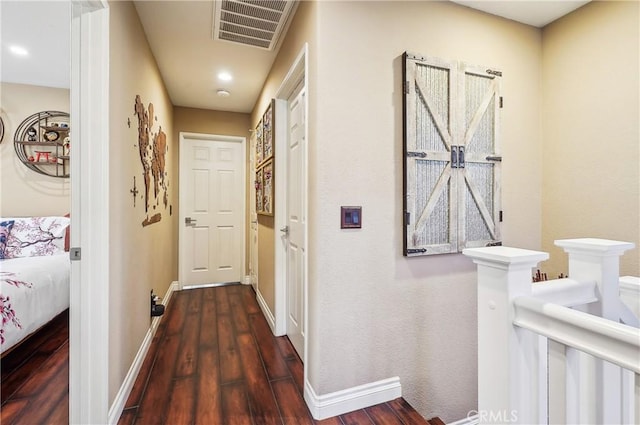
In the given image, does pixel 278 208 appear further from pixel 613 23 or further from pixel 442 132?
pixel 613 23

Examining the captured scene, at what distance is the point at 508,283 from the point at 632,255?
1.89m

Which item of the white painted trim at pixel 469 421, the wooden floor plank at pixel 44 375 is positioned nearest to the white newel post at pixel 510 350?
the white painted trim at pixel 469 421

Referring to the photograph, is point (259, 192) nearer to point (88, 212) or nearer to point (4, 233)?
point (88, 212)

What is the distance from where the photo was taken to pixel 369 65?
5.71 feet

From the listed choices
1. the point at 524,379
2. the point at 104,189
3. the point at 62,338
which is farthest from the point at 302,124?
the point at 62,338

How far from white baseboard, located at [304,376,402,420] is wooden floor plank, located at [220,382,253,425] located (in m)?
0.35

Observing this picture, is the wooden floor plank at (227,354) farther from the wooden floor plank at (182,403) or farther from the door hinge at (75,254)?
the door hinge at (75,254)

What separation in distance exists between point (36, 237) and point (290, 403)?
2889 mm

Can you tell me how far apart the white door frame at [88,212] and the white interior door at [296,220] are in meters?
1.17

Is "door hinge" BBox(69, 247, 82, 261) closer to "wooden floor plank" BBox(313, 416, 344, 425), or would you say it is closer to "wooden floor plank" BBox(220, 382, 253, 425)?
"wooden floor plank" BBox(220, 382, 253, 425)

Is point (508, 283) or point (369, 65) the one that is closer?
point (508, 283)

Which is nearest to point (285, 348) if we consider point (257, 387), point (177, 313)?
point (257, 387)

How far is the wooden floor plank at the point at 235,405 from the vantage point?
1595 mm

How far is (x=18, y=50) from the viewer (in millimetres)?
2572
